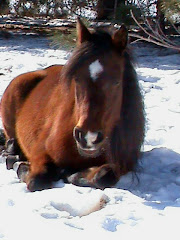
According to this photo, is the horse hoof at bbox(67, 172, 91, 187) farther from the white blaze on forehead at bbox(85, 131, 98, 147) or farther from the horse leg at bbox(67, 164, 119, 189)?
the white blaze on forehead at bbox(85, 131, 98, 147)

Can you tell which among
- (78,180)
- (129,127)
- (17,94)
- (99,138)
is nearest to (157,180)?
(129,127)

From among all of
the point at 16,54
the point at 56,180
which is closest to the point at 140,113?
the point at 56,180

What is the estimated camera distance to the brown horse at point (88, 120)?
2.85 meters

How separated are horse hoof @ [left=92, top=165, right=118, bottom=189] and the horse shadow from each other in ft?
0.33

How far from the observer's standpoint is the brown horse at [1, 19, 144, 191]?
9.36 feet

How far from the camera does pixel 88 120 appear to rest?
280 cm

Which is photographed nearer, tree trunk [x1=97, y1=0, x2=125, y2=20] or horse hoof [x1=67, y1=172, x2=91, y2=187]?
horse hoof [x1=67, y1=172, x2=91, y2=187]

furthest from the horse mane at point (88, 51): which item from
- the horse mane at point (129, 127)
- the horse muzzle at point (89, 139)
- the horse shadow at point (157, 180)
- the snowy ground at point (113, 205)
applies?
the horse shadow at point (157, 180)

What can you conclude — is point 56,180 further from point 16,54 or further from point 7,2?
point 7,2

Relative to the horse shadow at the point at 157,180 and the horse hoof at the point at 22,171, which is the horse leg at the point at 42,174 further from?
the horse shadow at the point at 157,180

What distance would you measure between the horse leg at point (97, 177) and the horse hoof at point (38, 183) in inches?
6.4

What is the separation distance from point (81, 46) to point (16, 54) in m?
5.61

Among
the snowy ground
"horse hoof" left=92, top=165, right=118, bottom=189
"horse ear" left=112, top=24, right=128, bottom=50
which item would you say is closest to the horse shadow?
the snowy ground

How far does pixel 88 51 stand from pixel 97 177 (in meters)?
0.86
